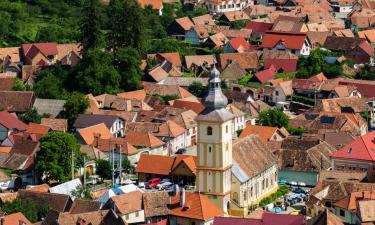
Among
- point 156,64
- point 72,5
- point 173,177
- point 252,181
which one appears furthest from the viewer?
point 72,5

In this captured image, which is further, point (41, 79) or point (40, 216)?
point (41, 79)

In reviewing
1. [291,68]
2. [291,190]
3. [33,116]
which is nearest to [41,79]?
[33,116]

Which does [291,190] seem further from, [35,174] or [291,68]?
[291,68]

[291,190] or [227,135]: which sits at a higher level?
[227,135]

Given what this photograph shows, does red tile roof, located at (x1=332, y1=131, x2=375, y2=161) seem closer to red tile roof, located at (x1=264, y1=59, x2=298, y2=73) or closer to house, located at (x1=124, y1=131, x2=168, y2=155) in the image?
house, located at (x1=124, y1=131, x2=168, y2=155)

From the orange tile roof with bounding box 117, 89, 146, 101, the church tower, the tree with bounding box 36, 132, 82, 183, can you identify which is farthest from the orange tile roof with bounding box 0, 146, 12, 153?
the church tower

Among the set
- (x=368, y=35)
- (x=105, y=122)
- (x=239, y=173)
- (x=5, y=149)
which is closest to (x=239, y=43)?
(x=368, y=35)

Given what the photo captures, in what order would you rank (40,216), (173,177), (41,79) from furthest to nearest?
(41,79) < (173,177) < (40,216)
